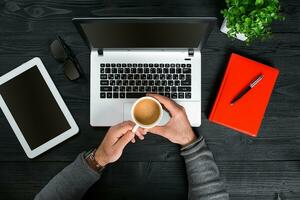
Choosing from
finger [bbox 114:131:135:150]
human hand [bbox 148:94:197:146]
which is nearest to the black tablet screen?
finger [bbox 114:131:135:150]

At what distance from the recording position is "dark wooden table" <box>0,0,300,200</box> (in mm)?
1220

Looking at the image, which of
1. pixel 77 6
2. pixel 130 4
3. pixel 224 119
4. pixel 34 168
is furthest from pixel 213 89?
pixel 34 168

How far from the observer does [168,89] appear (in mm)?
1211

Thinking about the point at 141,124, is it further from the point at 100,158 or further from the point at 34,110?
the point at 34,110

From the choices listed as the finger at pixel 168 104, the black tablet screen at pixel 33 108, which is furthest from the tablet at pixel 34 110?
the finger at pixel 168 104

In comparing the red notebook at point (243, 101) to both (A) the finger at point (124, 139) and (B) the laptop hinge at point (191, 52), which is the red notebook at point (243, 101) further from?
(A) the finger at point (124, 139)

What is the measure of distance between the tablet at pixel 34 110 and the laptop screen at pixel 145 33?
233 millimetres

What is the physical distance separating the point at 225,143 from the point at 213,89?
0.19 metres

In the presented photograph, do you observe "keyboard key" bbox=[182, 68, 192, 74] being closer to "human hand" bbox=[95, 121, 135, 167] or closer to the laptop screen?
the laptop screen

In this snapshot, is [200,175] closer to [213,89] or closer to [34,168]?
[213,89]

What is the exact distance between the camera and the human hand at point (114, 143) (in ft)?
3.50

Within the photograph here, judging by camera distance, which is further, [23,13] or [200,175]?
[23,13]

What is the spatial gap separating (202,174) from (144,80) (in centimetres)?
36

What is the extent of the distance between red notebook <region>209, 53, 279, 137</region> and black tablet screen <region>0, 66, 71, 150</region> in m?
0.52
